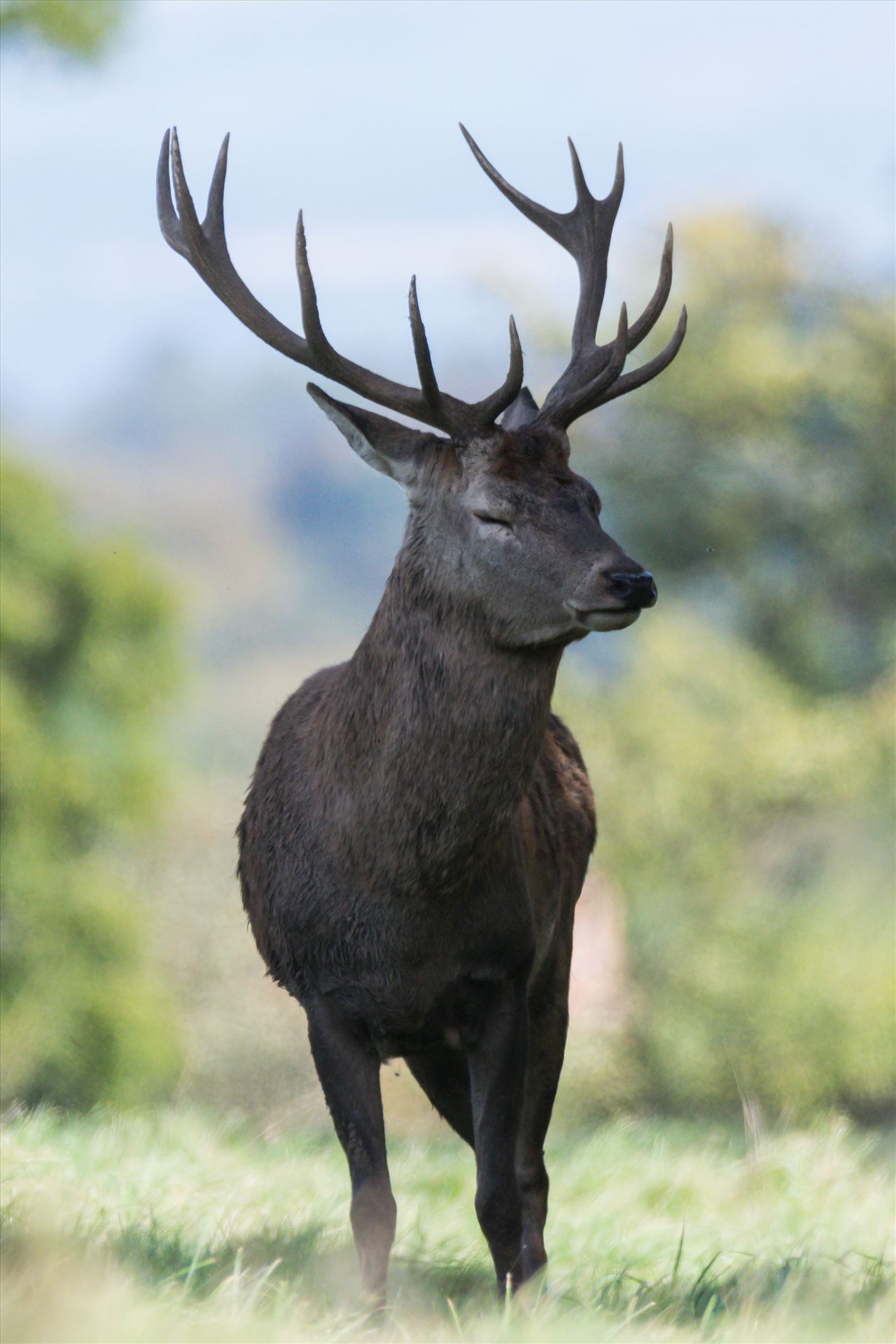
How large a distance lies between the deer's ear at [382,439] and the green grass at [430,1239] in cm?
180

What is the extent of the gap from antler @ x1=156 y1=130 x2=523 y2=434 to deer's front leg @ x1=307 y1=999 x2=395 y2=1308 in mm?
1407

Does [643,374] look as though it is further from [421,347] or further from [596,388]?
[421,347]

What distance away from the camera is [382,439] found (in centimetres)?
411

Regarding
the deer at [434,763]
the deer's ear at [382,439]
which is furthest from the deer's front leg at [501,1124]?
the deer's ear at [382,439]

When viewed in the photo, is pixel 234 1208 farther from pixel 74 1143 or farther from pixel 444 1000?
pixel 444 1000

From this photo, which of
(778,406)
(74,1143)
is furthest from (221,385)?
(74,1143)

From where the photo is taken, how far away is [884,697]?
69.7ft

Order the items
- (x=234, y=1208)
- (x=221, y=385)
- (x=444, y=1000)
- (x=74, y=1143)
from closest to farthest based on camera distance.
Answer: (x=444, y=1000) < (x=234, y=1208) < (x=74, y=1143) < (x=221, y=385)

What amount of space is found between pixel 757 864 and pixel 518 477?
17.9m

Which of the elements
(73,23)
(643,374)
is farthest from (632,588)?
(73,23)

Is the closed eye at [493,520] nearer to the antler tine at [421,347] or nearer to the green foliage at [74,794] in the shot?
the antler tine at [421,347]

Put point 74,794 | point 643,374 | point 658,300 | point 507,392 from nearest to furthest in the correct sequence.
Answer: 1. point 507,392
2. point 643,374
3. point 658,300
4. point 74,794

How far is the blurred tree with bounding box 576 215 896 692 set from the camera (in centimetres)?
2412

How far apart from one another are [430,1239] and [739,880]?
627 inches
